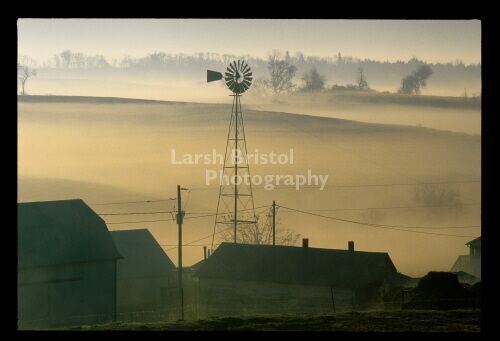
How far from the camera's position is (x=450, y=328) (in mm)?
16578

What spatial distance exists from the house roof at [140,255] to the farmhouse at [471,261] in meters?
14.4

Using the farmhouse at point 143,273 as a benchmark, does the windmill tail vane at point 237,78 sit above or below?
above

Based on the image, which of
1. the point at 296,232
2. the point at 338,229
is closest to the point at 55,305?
the point at 338,229

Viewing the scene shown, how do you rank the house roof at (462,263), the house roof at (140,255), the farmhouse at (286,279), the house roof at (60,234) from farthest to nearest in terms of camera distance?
the house roof at (462,263)
the house roof at (140,255)
the farmhouse at (286,279)
the house roof at (60,234)

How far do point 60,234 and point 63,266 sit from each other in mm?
1280

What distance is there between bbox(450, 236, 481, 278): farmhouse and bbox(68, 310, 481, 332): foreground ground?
836 inches

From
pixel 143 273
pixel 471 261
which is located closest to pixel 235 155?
pixel 143 273

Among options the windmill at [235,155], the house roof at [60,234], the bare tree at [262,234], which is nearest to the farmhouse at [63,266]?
the house roof at [60,234]

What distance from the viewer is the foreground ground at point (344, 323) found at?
16859 mm

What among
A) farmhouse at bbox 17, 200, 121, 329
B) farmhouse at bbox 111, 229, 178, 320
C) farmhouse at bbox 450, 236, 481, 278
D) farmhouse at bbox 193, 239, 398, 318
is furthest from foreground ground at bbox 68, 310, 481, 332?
farmhouse at bbox 450, 236, 481, 278

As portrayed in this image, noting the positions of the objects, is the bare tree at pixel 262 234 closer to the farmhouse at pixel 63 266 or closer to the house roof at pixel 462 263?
the house roof at pixel 462 263

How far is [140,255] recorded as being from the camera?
40219mm

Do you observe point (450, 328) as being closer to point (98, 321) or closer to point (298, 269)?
point (98, 321)
